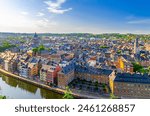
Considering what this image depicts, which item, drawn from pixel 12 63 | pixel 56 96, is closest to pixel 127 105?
pixel 56 96

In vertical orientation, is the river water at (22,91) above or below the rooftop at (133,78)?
below

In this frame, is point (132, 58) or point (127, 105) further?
point (132, 58)

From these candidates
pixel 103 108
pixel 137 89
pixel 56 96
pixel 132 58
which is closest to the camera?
pixel 103 108

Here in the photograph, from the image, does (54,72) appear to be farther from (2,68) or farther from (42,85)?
(2,68)

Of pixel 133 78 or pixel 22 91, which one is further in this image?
pixel 22 91

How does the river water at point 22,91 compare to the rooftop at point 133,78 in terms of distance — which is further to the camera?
the river water at point 22,91

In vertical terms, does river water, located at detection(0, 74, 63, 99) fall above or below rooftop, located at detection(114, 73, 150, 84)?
below

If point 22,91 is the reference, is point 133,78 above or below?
above

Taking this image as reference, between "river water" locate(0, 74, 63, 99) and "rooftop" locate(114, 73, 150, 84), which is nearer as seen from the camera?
"rooftop" locate(114, 73, 150, 84)
